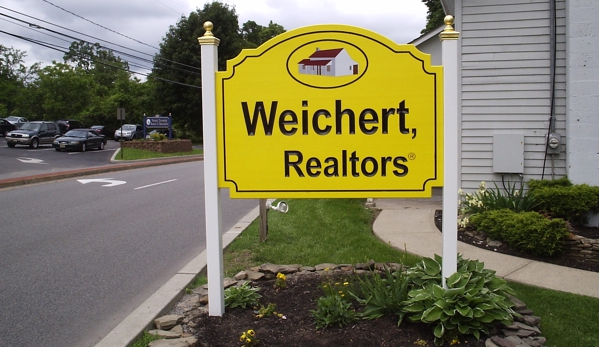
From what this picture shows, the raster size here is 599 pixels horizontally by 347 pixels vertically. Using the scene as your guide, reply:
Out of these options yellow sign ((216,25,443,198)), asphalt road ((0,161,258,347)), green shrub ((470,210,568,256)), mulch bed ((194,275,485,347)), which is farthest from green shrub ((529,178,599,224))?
asphalt road ((0,161,258,347))

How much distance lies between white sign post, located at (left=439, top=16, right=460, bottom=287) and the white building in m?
4.48

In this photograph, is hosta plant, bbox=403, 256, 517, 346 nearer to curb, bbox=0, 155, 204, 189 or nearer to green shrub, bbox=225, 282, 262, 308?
green shrub, bbox=225, 282, 262, 308

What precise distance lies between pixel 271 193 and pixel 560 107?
226 inches

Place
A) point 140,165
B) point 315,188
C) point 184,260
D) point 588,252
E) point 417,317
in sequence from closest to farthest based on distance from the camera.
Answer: point 417,317
point 315,188
point 588,252
point 184,260
point 140,165

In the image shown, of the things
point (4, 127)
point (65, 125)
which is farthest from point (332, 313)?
point (4, 127)

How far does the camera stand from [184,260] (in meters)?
7.05

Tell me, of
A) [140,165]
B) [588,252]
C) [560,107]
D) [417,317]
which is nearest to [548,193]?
[588,252]

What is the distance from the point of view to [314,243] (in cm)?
731

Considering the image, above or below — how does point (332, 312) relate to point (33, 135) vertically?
below

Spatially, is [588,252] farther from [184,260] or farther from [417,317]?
[184,260]

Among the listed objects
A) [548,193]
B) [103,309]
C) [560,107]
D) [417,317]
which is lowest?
[103,309]

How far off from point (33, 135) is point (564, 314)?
35.2 m

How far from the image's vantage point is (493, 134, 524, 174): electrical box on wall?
823 centimetres

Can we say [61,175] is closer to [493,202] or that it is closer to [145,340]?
[493,202]
